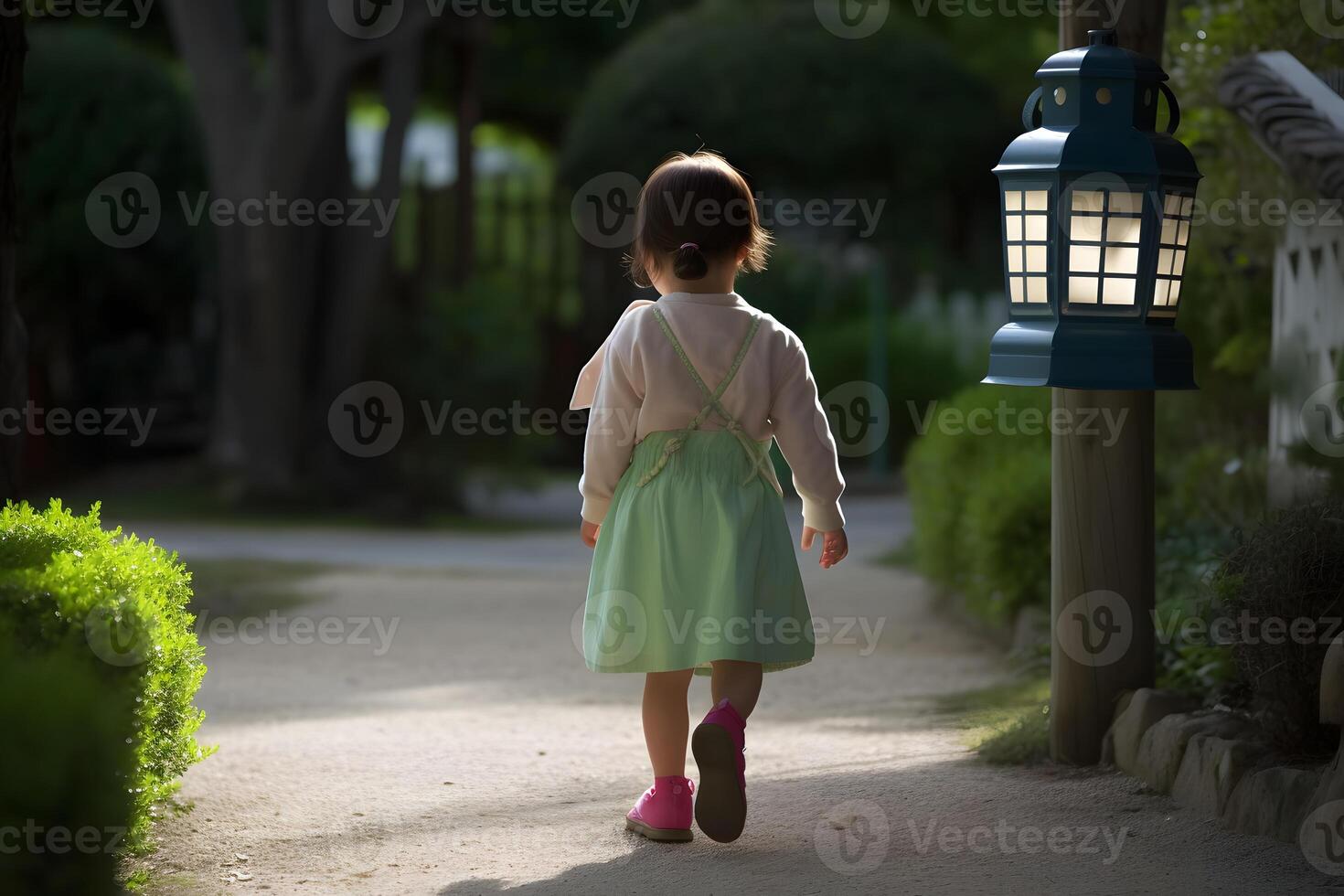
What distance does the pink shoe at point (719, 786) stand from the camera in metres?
3.40

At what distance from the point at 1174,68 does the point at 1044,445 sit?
69.4 inches

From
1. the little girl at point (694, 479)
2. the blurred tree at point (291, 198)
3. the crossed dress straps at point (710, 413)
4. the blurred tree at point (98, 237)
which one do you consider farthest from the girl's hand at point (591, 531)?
the blurred tree at point (98, 237)

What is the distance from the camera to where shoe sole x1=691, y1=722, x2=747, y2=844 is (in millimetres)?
3402

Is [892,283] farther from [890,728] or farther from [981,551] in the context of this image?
[890,728]

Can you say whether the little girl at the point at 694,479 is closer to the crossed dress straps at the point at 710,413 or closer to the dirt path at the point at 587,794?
the crossed dress straps at the point at 710,413

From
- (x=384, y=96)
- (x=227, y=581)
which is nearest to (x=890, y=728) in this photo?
(x=227, y=581)

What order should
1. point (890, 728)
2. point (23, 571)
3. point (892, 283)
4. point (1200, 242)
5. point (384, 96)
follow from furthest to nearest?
1. point (892, 283)
2. point (384, 96)
3. point (1200, 242)
4. point (890, 728)
5. point (23, 571)

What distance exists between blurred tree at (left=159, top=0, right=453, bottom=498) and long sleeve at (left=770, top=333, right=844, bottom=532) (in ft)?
28.9

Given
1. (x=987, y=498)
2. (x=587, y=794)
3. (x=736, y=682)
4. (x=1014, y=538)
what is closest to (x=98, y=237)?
(x=987, y=498)

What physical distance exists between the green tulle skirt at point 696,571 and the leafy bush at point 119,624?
3.24ft

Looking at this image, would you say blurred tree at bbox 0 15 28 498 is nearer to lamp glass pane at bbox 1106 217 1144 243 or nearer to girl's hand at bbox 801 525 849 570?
girl's hand at bbox 801 525 849 570

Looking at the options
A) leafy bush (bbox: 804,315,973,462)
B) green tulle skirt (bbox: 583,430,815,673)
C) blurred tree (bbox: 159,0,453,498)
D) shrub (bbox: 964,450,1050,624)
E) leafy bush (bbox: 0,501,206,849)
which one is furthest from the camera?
leafy bush (bbox: 804,315,973,462)

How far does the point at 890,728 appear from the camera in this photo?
5.18 m

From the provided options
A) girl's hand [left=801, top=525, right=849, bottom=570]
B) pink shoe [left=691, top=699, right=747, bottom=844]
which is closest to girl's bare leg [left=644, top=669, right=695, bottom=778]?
pink shoe [left=691, top=699, right=747, bottom=844]
